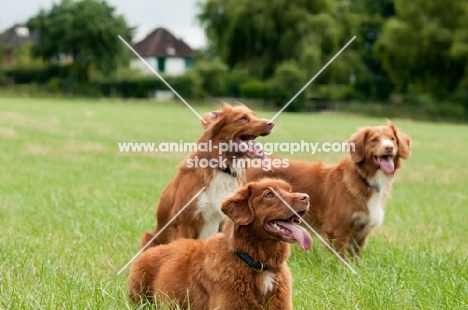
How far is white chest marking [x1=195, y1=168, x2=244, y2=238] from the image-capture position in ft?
19.9

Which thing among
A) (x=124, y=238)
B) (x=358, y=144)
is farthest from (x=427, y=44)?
(x=124, y=238)

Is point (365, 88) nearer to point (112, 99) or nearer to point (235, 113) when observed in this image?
point (112, 99)

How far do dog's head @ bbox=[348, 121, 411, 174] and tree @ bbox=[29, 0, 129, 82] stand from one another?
53487 mm

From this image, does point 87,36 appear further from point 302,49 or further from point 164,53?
point 302,49

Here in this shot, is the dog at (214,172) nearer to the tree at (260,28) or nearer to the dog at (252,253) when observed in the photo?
the dog at (252,253)

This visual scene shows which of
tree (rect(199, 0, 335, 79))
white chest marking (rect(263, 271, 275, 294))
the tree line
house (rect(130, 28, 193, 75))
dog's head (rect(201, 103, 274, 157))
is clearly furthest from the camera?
house (rect(130, 28, 193, 75))

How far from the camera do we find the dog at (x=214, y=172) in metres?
6.06

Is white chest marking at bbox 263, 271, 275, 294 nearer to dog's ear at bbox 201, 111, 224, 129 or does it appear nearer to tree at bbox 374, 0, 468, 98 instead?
dog's ear at bbox 201, 111, 224, 129

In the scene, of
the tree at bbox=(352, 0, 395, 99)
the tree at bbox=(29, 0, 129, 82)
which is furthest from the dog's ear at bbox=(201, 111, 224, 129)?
the tree at bbox=(29, 0, 129, 82)

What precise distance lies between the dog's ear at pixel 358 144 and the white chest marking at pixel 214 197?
1.35 m

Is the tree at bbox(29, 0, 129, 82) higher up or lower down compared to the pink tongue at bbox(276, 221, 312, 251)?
higher up

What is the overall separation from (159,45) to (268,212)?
52127mm

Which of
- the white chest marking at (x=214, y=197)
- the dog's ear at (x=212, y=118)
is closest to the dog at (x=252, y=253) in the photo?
the white chest marking at (x=214, y=197)

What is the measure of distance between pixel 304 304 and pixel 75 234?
10.9 ft
